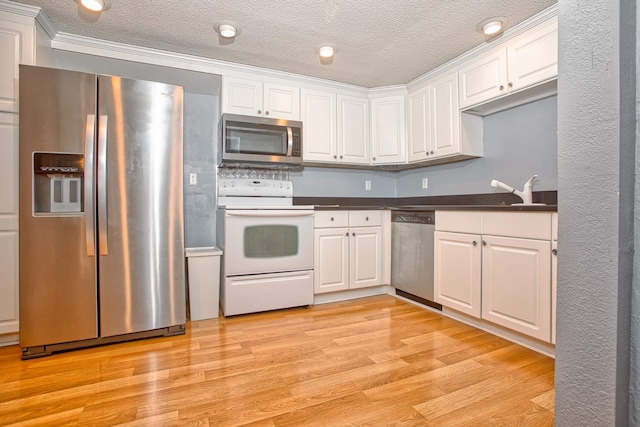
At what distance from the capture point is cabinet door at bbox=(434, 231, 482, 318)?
2.21 metres

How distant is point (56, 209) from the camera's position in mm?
1871

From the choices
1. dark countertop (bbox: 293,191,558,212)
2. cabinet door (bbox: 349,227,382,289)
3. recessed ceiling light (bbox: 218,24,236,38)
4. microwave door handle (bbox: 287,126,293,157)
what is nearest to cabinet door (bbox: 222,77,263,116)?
microwave door handle (bbox: 287,126,293,157)

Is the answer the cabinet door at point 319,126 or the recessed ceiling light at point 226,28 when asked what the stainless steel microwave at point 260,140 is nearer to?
the cabinet door at point 319,126

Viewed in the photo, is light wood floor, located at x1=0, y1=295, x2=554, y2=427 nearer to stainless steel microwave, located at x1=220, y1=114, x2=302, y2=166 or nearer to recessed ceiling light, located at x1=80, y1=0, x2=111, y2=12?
stainless steel microwave, located at x1=220, y1=114, x2=302, y2=166

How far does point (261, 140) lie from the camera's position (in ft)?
9.22

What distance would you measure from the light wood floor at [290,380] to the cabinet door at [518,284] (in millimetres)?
176

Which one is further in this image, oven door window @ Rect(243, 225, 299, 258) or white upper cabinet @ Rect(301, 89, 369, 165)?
white upper cabinet @ Rect(301, 89, 369, 165)

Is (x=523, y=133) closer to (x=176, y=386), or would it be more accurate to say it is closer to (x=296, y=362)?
(x=296, y=362)

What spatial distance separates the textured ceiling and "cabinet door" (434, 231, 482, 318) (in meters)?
1.50

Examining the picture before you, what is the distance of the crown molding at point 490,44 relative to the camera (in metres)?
2.04

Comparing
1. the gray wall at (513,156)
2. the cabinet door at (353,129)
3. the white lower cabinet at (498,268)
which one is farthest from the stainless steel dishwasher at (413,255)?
the cabinet door at (353,129)

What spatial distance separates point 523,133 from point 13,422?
3.43 metres

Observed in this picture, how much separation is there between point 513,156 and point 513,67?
68 cm

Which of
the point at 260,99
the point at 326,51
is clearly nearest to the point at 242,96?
the point at 260,99
